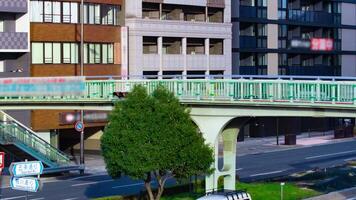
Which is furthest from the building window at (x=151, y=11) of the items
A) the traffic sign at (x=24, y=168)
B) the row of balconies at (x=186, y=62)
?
the traffic sign at (x=24, y=168)

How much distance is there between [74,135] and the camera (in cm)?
7319

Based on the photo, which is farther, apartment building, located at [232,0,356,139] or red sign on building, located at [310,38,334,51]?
apartment building, located at [232,0,356,139]

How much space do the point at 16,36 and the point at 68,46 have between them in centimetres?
526

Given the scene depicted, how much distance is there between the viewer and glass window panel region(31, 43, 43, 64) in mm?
65688

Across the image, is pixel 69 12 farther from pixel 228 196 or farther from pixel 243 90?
pixel 228 196

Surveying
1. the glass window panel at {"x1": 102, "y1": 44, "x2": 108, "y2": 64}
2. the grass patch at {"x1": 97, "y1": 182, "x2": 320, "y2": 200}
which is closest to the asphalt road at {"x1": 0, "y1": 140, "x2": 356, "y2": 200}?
the grass patch at {"x1": 97, "y1": 182, "x2": 320, "y2": 200}

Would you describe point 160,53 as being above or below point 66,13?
below

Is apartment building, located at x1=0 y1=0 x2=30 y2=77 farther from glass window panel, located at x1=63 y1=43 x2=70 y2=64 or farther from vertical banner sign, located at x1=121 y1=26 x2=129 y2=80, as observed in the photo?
vertical banner sign, located at x1=121 y1=26 x2=129 y2=80

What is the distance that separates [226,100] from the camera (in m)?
40.8

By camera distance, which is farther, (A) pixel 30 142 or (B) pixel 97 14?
(B) pixel 97 14

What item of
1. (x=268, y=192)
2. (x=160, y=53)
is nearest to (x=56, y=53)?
(x=160, y=53)

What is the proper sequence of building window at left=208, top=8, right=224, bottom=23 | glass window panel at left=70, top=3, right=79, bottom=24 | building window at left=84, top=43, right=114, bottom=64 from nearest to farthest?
glass window panel at left=70, top=3, right=79, bottom=24 < building window at left=84, top=43, right=114, bottom=64 < building window at left=208, top=8, right=224, bottom=23

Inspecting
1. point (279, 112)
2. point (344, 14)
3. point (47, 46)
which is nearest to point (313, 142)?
point (344, 14)

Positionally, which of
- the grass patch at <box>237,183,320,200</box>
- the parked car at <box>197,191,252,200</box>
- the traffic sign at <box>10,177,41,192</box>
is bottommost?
the grass patch at <box>237,183,320,200</box>
